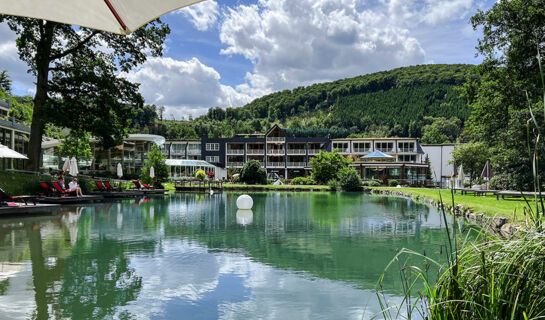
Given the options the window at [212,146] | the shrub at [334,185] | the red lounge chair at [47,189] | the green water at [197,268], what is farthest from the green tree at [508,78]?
the window at [212,146]

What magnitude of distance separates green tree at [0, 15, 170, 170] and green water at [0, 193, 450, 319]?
814cm

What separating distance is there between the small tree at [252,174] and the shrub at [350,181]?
30.5 feet

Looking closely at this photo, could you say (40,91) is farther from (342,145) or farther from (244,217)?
(342,145)

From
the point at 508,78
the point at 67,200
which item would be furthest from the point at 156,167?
the point at 508,78

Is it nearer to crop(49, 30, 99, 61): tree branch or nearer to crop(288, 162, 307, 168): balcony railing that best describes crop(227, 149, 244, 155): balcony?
crop(288, 162, 307, 168): balcony railing

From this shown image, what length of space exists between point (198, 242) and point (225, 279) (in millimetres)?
3499

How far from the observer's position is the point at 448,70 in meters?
126

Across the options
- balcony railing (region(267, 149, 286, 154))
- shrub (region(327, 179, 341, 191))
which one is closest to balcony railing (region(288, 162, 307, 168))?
balcony railing (region(267, 149, 286, 154))

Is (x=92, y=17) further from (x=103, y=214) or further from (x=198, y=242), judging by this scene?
(x=103, y=214)

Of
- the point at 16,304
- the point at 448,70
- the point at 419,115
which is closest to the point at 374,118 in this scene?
the point at 419,115

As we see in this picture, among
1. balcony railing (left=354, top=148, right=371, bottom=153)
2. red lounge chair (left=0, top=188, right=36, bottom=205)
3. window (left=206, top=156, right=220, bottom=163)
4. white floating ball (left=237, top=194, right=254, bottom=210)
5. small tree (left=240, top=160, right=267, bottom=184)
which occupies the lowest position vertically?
white floating ball (left=237, top=194, right=254, bottom=210)

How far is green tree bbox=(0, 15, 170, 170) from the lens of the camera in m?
19.8

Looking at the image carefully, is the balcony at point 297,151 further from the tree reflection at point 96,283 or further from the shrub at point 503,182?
the tree reflection at point 96,283

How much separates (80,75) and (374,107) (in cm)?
11320
